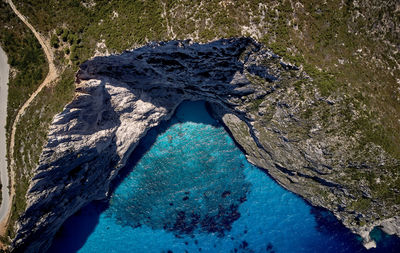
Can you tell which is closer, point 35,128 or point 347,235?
point 35,128

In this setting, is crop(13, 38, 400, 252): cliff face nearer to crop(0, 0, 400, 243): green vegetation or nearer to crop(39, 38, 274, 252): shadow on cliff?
crop(39, 38, 274, 252): shadow on cliff

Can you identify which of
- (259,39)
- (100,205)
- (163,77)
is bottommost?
(100,205)

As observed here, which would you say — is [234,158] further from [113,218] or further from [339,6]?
[339,6]

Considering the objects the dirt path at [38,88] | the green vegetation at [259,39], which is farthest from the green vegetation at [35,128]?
the dirt path at [38,88]

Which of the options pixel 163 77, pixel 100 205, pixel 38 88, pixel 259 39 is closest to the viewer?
pixel 259 39

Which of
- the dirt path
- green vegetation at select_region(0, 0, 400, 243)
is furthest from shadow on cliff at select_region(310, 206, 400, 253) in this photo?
the dirt path

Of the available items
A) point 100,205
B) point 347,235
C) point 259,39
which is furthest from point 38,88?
point 347,235

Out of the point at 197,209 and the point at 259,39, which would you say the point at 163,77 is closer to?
the point at 259,39
